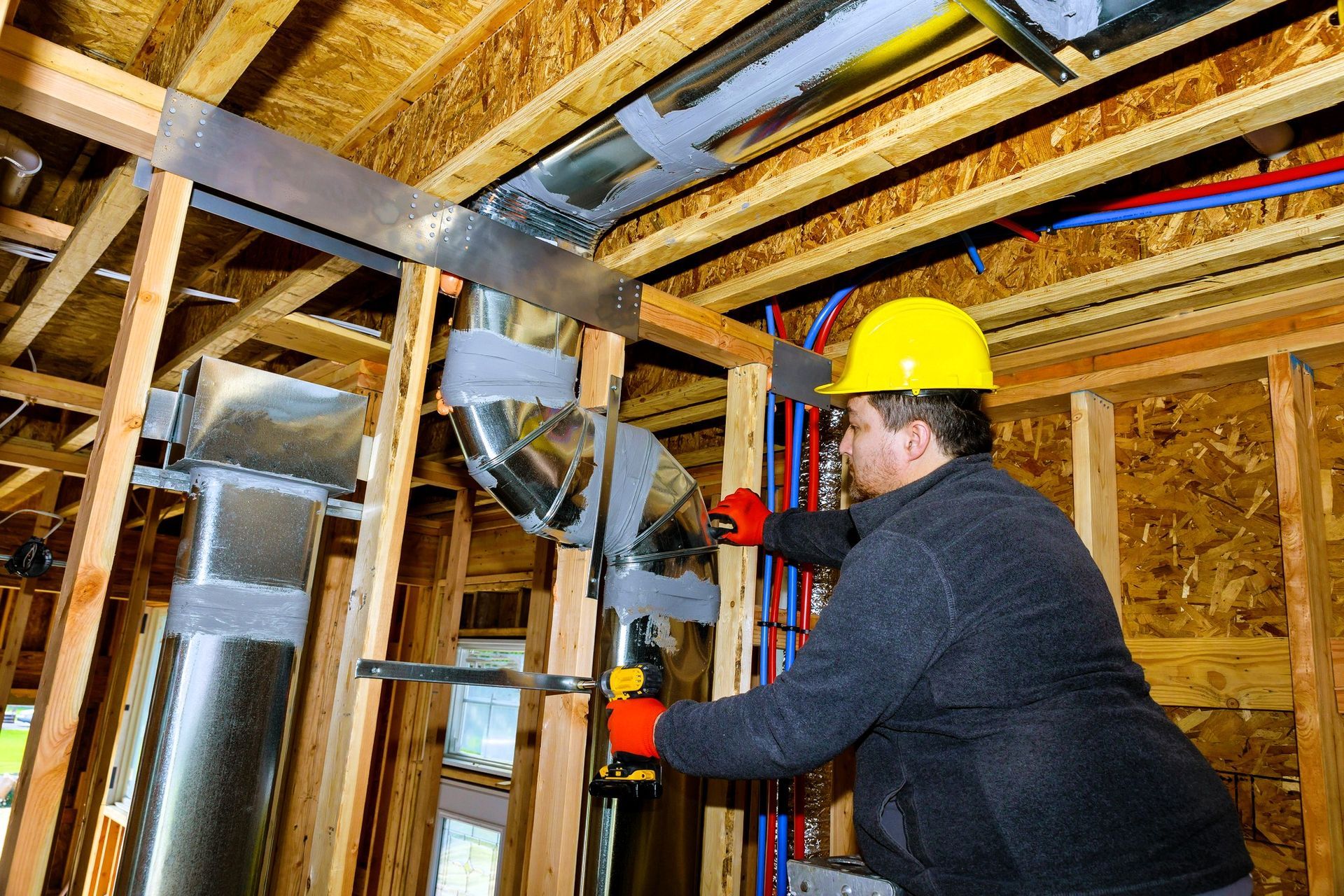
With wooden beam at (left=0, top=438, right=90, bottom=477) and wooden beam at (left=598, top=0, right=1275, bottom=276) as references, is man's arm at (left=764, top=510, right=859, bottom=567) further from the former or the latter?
wooden beam at (left=0, top=438, right=90, bottom=477)

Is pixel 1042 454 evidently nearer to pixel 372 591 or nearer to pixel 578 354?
pixel 578 354

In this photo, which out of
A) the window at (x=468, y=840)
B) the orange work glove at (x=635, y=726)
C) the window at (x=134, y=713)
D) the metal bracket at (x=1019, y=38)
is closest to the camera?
the metal bracket at (x=1019, y=38)

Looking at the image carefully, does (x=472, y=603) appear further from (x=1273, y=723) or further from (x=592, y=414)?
(x=1273, y=723)

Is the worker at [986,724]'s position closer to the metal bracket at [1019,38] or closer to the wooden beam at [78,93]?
the metal bracket at [1019,38]

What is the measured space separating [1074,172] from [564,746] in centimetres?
153

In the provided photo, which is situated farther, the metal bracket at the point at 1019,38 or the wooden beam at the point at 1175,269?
the wooden beam at the point at 1175,269

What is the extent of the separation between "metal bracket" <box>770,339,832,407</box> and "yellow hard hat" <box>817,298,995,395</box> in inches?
31.3

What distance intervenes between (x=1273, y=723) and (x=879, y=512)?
1.39 meters

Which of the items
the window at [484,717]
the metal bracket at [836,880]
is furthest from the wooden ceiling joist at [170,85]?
the window at [484,717]

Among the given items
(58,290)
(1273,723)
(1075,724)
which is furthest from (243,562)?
(1273,723)

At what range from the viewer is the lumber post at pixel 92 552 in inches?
49.1

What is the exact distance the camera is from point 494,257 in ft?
6.10

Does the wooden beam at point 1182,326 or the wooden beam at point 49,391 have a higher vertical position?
the wooden beam at point 1182,326

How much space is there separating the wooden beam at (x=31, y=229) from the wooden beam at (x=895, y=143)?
147 centimetres
